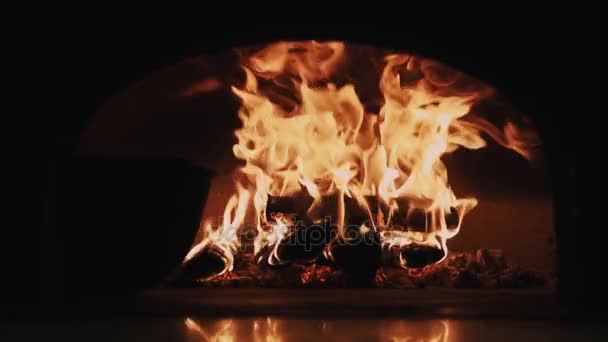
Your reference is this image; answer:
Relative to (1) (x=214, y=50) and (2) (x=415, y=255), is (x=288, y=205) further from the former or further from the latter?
(1) (x=214, y=50)

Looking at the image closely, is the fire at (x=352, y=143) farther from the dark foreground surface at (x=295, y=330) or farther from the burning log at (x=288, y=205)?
the dark foreground surface at (x=295, y=330)

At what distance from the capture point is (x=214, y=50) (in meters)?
1.53

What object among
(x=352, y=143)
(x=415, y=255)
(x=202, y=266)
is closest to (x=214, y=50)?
(x=352, y=143)

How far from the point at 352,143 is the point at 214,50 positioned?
55 centimetres

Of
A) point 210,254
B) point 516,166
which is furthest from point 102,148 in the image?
point 516,166

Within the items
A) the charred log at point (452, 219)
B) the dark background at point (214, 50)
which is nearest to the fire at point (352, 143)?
the charred log at point (452, 219)

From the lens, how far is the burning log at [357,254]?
187cm

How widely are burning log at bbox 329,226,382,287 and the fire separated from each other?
0.8 inches

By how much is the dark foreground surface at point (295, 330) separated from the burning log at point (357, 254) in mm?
539

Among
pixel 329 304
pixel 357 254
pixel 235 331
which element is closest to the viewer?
pixel 235 331

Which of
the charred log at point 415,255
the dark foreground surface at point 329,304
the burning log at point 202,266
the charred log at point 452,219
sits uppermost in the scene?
the charred log at point 452,219

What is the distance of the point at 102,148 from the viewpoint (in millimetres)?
1989

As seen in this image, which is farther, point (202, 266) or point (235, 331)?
point (202, 266)

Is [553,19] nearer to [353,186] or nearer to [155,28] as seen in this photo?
[353,186]
